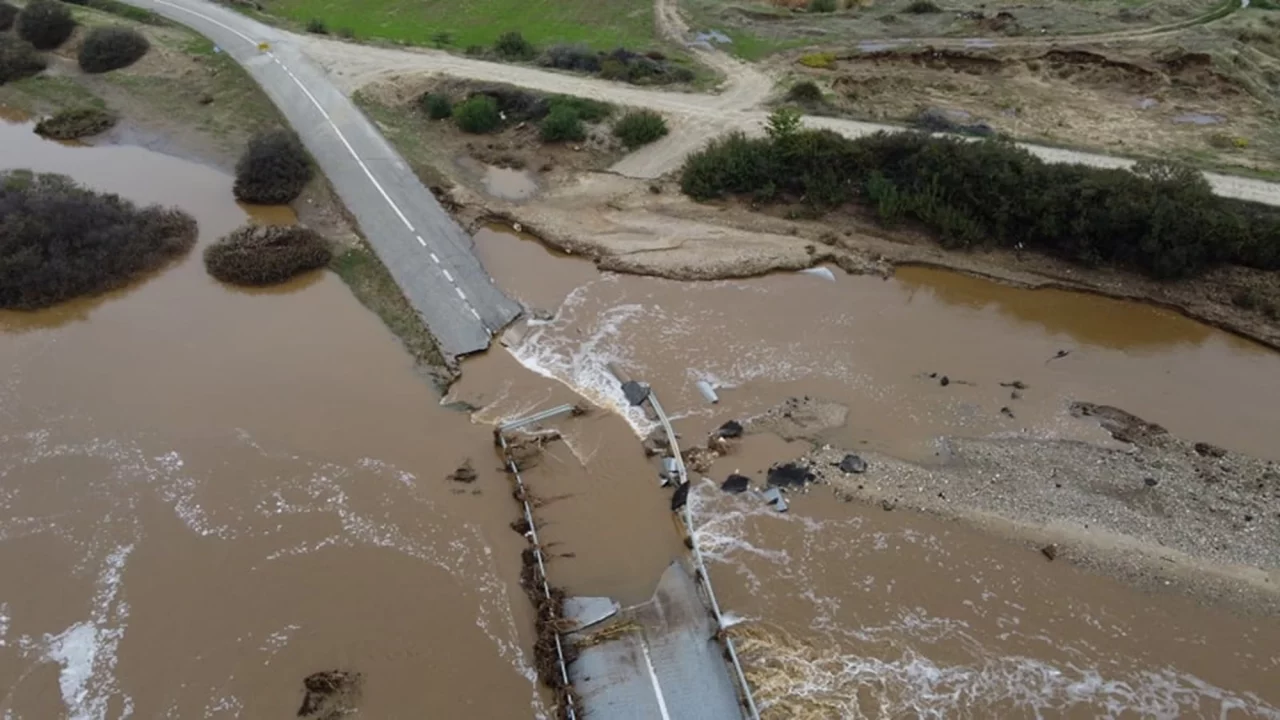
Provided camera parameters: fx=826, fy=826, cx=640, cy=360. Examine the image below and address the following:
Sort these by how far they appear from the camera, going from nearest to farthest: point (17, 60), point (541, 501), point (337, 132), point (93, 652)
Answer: point (93, 652)
point (541, 501)
point (337, 132)
point (17, 60)

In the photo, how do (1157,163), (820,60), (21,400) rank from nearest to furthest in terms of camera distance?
(21,400)
(1157,163)
(820,60)

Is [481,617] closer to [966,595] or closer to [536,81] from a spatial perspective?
[966,595]

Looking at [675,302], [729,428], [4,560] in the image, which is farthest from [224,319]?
[729,428]

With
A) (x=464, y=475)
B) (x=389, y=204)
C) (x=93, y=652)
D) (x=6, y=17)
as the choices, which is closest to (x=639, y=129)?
(x=389, y=204)

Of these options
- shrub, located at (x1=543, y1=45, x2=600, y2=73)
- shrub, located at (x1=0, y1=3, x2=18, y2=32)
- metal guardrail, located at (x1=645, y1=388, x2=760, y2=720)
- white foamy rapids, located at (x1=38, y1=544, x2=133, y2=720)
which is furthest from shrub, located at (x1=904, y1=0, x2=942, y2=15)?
shrub, located at (x1=0, y1=3, x2=18, y2=32)

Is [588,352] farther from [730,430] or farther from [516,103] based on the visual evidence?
[516,103]

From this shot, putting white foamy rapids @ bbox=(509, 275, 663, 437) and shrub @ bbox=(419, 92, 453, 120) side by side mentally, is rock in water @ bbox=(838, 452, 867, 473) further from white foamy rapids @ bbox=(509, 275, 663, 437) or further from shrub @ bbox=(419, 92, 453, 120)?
shrub @ bbox=(419, 92, 453, 120)

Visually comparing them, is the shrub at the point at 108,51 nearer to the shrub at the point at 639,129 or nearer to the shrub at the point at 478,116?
the shrub at the point at 478,116
